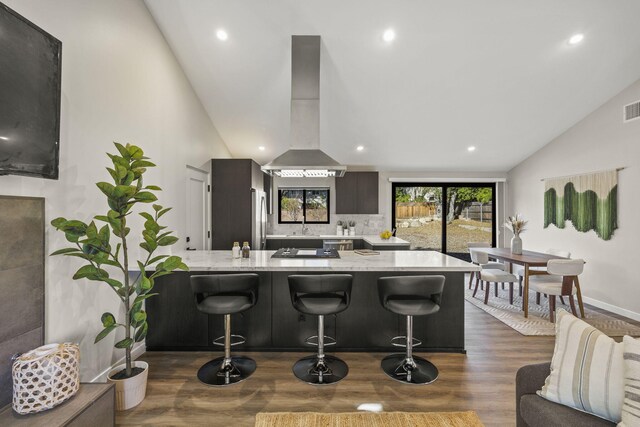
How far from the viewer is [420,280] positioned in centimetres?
244

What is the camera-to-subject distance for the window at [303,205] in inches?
266

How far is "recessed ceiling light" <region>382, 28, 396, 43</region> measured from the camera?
11.1 ft

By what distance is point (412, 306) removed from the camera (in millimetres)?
2477

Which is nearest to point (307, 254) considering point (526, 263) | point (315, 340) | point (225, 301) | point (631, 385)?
point (315, 340)

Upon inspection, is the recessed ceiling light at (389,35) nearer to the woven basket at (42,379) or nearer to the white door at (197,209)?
the white door at (197,209)

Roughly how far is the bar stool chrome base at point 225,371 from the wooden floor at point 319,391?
59 mm

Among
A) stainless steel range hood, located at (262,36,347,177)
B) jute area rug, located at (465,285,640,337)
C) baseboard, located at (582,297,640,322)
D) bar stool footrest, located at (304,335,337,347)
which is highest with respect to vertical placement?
stainless steel range hood, located at (262,36,347,177)

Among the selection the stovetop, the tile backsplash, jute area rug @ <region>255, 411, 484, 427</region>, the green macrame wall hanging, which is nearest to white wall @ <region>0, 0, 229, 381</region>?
the stovetop

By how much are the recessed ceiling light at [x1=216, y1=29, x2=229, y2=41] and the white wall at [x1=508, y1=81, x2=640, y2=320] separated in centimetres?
524

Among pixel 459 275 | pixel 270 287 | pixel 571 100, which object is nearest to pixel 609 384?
pixel 459 275

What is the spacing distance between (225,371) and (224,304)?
60 cm

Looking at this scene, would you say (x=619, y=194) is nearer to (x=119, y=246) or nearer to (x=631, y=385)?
(x=631, y=385)

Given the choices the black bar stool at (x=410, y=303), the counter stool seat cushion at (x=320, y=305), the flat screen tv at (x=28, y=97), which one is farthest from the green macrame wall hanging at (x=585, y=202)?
the flat screen tv at (x=28, y=97)

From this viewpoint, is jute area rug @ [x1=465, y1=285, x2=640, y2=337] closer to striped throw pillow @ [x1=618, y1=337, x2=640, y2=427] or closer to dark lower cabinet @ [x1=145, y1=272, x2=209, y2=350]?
striped throw pillow @ [x1=618, y1=337, x2=640, y2=427]
